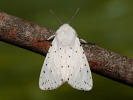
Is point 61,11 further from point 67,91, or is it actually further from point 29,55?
point 67,91

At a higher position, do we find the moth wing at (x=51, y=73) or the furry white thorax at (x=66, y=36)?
the furry white thorax at (x=66, y=36)

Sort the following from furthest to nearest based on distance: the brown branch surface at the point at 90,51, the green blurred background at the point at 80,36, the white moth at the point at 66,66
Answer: the green blurred background at the point at 80,36 < the white moth at the point at 66,66 < the brown branch surface at the point at 90,51

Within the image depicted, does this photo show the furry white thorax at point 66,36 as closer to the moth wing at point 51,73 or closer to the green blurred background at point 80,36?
the moth wing at point 51,73

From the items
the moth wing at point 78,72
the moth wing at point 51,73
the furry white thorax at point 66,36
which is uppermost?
the furry white thorax at point 66,36

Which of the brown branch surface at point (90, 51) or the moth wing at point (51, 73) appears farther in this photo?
the moth wing at point (51, 73)

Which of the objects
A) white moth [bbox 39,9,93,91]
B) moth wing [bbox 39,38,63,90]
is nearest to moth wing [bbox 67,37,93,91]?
white moth [bbox 39,9,93,91]

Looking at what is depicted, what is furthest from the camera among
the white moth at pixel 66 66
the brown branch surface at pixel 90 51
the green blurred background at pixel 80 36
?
the green blurred background at pixel 80 36

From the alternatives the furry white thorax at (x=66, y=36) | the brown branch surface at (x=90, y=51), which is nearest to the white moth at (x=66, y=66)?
the furry white thorax at (x=66, y=36)

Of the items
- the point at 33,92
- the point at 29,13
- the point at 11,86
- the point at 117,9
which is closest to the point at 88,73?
the point at 33,92
